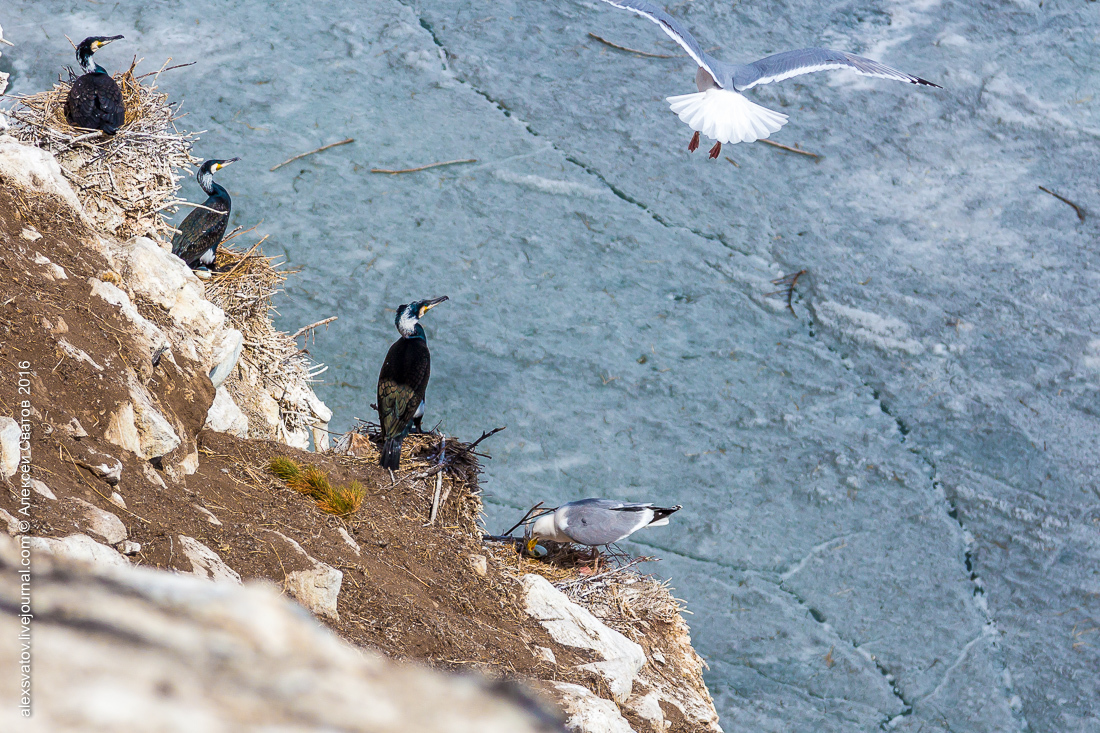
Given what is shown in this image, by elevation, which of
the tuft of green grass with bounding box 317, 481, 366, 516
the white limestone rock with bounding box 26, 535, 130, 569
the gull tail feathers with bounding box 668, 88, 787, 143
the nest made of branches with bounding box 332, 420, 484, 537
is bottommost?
the nest made of branches with bounding box 332, 420, 484, 537

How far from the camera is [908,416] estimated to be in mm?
Answer: 6074

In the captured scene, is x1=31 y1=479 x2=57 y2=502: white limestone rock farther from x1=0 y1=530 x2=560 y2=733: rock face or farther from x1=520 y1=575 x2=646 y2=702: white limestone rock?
x1=520 y1=575 x2=646 y2=702: white limestone rock

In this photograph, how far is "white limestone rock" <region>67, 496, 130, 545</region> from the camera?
1.85 meters

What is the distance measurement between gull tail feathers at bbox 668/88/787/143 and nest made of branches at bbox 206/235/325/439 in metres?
2.27

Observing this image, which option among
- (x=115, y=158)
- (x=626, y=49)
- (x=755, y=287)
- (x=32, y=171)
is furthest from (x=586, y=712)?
(x=626, y=49)

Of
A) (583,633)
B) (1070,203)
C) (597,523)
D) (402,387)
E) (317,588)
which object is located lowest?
(597,523)

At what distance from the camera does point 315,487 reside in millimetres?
2867

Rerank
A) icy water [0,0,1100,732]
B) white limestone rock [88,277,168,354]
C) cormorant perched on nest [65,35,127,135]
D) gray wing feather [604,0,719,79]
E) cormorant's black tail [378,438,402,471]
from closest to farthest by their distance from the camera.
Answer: white limestone rock [88,277,168,354] < cormorant's black tail [378,438,402,471] < cormorant perched on nest [65,35,127,135] < gray wing feather [604,0,719,79] < icy water [0,0,1100,732]

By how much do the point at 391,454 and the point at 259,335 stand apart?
1.17 m

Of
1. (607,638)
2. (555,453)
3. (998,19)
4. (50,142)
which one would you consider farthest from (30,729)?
(998,19)

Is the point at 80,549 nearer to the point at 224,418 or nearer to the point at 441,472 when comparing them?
the point at 224,418

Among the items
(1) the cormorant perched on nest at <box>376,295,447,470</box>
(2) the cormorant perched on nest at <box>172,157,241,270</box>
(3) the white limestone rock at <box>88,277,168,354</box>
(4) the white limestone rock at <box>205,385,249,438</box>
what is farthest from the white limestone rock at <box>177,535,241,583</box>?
(2) the cormorant perched on nest at <box>172,157,241,270</box>

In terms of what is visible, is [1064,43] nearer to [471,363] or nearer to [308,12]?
[471,363]

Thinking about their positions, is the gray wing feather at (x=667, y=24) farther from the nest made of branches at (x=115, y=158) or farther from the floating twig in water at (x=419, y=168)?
the floating twig in water at (x=419, y=168)
